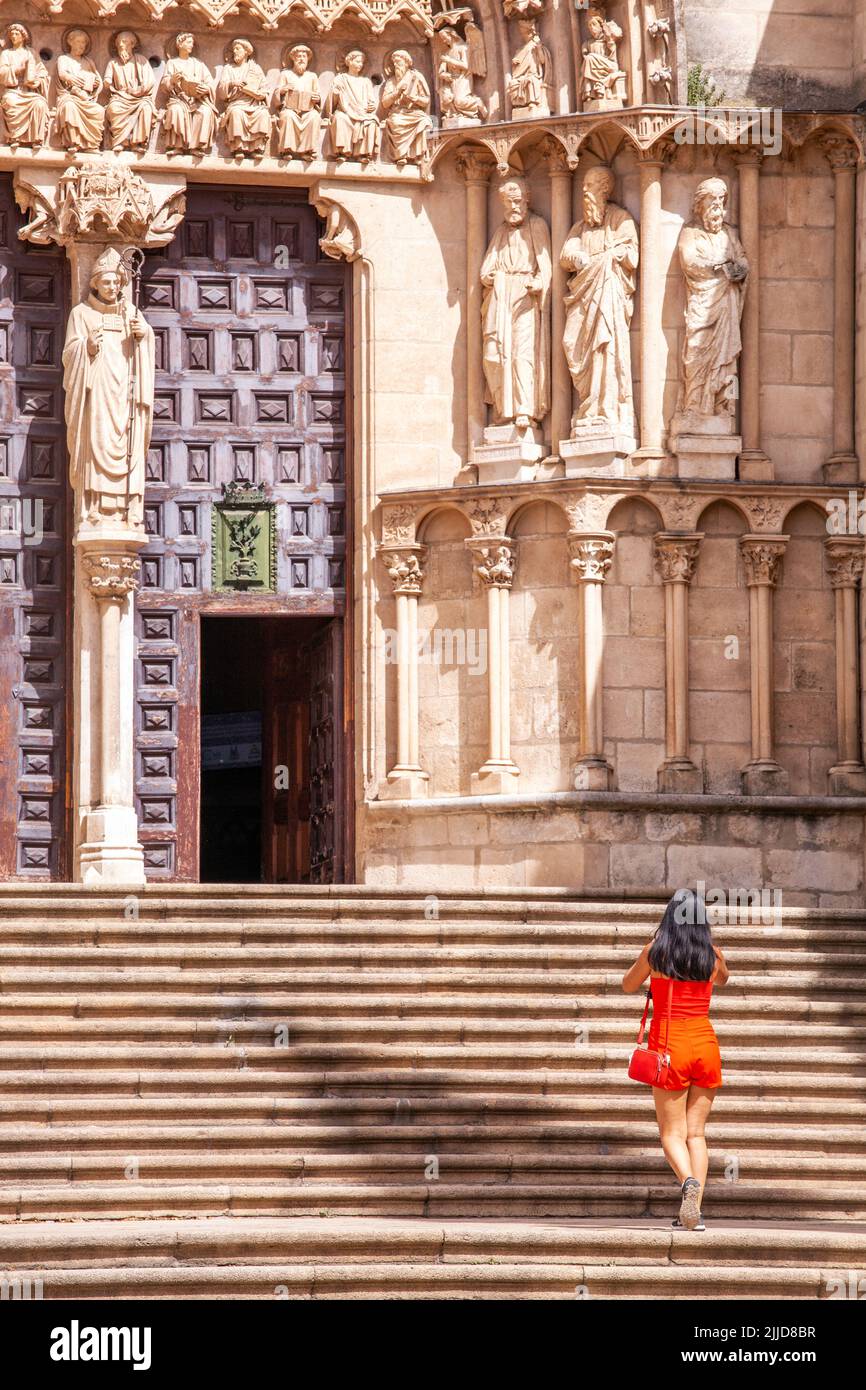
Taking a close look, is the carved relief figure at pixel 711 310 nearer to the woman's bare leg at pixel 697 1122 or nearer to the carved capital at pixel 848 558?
the carved capital at pixel 848 558

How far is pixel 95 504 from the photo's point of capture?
57.1 ft

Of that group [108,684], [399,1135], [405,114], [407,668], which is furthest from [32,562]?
[399,1135]

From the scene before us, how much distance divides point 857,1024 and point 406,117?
25.2ft

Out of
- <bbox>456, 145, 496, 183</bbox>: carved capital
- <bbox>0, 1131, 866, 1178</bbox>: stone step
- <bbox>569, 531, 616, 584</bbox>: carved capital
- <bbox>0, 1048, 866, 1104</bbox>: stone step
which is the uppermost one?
<bbox>456, 145, 496, 183</bbox>: carved capital

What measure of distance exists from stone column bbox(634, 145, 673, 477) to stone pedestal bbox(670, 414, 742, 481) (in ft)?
0.39

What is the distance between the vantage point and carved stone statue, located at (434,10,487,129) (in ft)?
59.4

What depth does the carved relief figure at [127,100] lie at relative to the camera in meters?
17.9

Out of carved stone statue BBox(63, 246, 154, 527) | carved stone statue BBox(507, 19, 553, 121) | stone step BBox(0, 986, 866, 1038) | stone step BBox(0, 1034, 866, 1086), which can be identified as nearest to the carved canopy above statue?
carved stone statue BBox(507, 19, 553, 121)

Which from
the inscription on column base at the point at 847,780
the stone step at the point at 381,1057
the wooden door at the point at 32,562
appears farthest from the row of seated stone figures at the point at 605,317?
the stone step at the point at 381,1057

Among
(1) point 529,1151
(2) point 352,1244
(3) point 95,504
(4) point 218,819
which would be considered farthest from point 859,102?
(4) point 218,819

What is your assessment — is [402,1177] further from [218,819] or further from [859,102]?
[218,819]

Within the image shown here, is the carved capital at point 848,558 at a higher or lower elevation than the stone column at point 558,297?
lower

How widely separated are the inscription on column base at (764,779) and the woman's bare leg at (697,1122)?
20.2 feet

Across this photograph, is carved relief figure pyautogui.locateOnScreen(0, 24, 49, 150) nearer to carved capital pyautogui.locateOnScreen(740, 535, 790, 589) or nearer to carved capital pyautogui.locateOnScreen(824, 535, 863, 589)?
carved capital pyautogui.locateOnScreen(740, 535, 790, 589)
